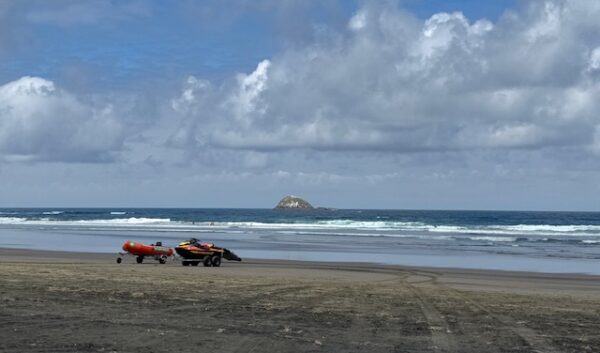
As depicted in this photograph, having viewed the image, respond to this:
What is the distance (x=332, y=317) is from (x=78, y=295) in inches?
211

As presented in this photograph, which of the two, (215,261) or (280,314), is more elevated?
(215,261)

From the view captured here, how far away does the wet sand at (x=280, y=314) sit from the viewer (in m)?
9.30

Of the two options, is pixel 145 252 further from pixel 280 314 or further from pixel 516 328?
pixel 516 328

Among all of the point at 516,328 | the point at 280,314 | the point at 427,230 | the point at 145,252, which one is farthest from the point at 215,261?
the point at 427,230

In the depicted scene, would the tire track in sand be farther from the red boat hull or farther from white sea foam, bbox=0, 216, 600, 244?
white sea foam, bbox=0, 216, 600, 244

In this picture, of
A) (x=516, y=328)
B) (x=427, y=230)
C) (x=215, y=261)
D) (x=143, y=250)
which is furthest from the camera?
(x=427, y=230)

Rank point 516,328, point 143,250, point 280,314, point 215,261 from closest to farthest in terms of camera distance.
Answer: point 516,328, point 280,314, point 215,261, point 143,250

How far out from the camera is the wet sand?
930 cm

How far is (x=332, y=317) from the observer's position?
12.0 metres

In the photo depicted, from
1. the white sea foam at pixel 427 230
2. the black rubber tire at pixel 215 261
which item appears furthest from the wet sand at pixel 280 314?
the white sea foam at pixel 427 230

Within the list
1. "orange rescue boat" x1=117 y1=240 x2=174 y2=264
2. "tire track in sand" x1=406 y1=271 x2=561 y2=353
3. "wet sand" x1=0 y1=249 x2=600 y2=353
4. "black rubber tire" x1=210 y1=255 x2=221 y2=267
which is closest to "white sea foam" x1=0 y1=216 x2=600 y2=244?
"black rubber tire" x1=210 y1=255 x2=221 y2=267

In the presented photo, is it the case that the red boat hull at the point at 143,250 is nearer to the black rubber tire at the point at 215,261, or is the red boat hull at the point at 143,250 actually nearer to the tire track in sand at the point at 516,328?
the black rubber tire at the point at 215,261

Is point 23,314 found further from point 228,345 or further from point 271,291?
point 271,291

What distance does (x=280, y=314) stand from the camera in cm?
1225
